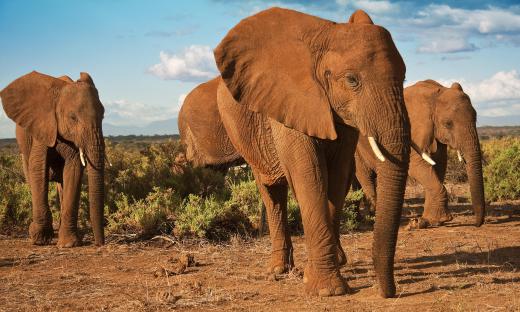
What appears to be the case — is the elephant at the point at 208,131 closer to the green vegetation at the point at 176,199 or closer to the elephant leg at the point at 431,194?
the green vegetation at the point at 176,199

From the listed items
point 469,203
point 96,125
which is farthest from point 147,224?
point 469,203

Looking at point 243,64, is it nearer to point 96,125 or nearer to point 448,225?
point 96,125

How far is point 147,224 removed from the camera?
38.3 ft

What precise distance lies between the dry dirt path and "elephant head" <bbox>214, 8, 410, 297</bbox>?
2.52ft

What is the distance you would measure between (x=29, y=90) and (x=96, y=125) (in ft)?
5.18

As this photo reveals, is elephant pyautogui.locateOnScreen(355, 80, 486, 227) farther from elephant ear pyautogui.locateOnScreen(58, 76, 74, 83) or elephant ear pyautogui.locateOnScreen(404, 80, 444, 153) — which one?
elephant ear pyautogui.locateOnScreen(58, 76, 74, 83)

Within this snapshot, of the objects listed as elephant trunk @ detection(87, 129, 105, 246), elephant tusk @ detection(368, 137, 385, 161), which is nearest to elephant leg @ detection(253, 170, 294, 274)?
elephant tusk @ detection(368, 137, 385, 161)

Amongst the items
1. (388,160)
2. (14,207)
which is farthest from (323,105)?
(14,207)

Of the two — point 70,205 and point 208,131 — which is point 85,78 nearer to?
point 70,205

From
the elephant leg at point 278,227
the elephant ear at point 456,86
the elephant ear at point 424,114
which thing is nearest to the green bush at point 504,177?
the elephant ear at point 424,114

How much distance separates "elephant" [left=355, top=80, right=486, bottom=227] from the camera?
484 inches

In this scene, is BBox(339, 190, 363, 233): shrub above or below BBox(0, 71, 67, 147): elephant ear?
below

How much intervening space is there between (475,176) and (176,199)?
4672mm

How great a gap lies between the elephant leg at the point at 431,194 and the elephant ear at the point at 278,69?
6.12 meters
